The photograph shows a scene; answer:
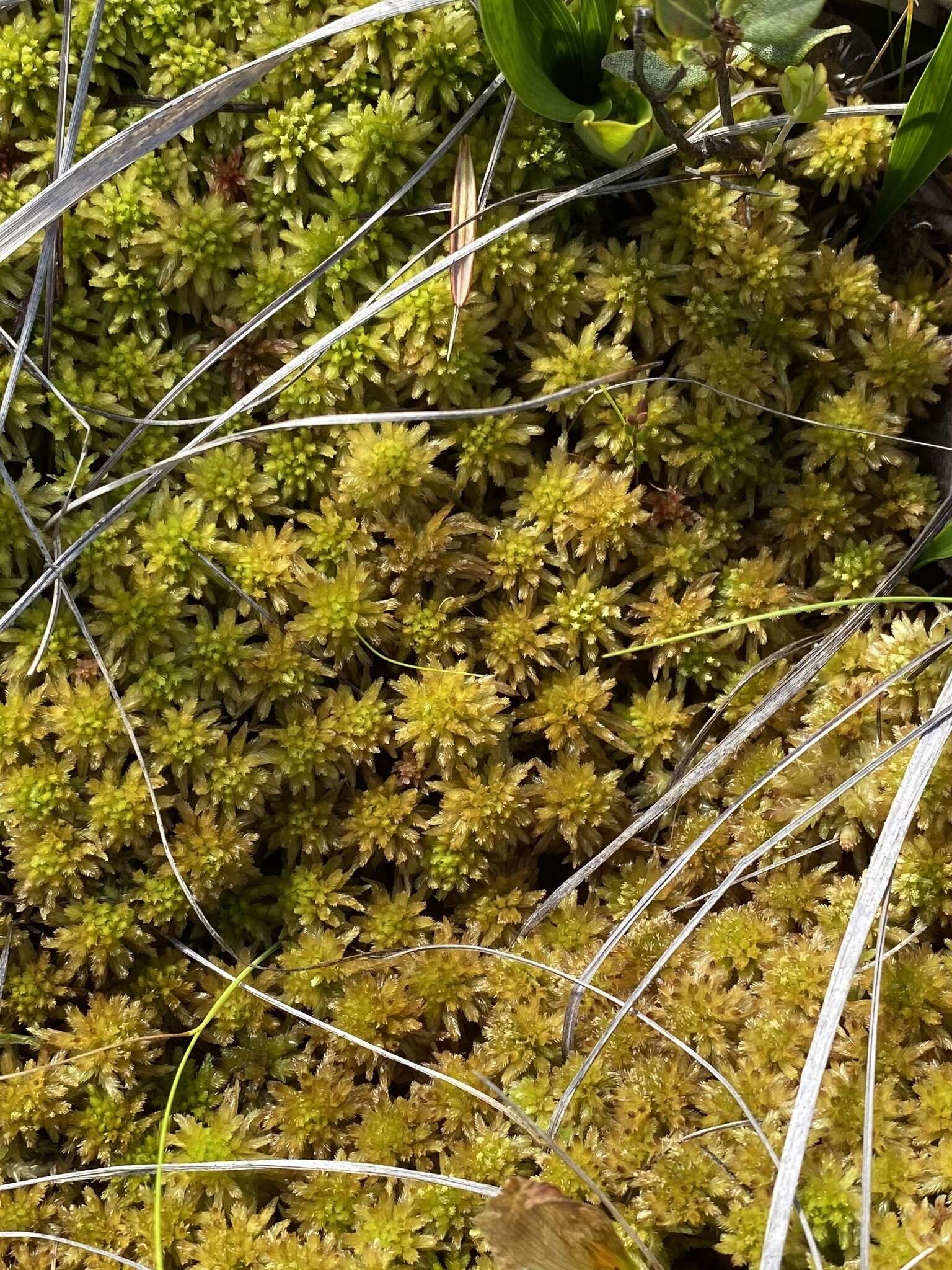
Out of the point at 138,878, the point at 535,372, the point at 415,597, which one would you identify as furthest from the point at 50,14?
the point at 138,878

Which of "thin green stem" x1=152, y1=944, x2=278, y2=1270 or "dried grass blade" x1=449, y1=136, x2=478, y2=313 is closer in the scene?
"thin green stem" x1=152, y1=944, x2=278, y2=1270

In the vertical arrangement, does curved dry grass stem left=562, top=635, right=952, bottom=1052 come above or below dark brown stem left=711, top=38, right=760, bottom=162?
below

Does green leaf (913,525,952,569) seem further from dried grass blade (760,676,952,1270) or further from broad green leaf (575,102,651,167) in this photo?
broad green leaf (575,102,651,167)

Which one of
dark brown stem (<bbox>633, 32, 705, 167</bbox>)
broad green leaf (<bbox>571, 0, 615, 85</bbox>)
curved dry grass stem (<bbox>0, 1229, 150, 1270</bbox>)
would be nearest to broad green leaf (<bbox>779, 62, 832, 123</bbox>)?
dark brown stem (<bbox>633, 32, 705, 167</bbox>)

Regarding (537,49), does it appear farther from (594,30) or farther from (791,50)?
(791,50)

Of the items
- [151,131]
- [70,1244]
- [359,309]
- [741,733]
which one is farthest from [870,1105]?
[151,131]

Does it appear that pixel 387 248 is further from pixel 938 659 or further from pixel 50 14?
pixel 938 659

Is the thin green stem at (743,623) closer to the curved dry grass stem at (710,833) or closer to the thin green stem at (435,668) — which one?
the curved dry grass stem at (710,833)
